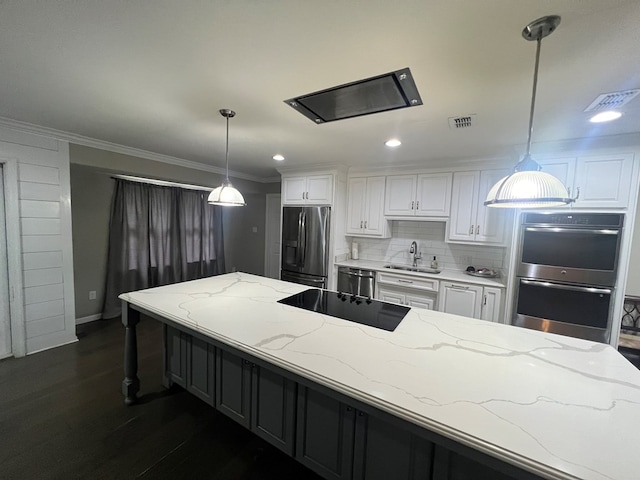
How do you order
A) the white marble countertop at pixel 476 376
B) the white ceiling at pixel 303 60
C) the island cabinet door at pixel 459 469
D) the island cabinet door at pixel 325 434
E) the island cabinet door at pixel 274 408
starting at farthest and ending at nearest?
the island cabinet door at pixel 274 408 → the island cabinet door at pixel 325 434 → the white ceiling at pixel 303 60 → the island cabinet door at pixel 459 469 → the white marble countertop at pixel 476 376

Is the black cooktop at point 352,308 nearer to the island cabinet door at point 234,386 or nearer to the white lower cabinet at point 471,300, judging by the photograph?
the island cabinet door at point 234,386

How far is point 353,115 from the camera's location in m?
1.87

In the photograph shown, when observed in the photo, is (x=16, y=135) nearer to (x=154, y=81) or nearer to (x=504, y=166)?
(x=154, y=81)

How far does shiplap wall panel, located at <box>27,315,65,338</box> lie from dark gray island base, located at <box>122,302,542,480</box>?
153cm

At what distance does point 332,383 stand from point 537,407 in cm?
69

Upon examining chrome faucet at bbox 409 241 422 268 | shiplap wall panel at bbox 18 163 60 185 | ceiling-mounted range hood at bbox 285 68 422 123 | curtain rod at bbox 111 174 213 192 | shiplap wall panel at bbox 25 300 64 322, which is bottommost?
shiplap wall panel at bbox 25 300 64 322

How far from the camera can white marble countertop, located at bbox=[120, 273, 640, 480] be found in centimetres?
72

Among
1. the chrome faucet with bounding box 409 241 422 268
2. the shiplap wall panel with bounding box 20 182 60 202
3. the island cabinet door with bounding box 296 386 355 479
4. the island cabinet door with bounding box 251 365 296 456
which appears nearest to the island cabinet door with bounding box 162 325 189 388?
the island cabinet door with bounding box 251 365 296 456

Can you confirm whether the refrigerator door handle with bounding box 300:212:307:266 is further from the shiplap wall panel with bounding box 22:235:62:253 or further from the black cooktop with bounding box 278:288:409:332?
the shiplap wall panel with bounding box 22:235:62:253

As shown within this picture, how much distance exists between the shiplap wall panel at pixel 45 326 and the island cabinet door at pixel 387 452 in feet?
→ 11.2

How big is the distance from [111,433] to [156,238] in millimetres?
2797

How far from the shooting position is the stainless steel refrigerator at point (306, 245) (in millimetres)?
3783

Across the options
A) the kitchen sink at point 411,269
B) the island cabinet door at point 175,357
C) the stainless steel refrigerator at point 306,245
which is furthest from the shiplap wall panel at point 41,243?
the kitchen sink at point 411,269

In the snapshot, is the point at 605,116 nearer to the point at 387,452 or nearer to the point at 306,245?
the point at 387,452
